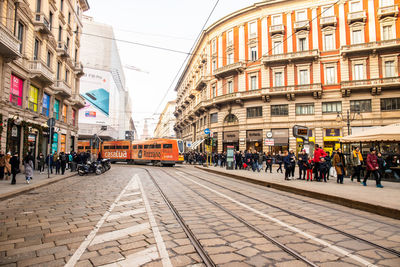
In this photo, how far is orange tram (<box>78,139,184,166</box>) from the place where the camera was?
2505 cm

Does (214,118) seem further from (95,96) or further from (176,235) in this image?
(176,235)

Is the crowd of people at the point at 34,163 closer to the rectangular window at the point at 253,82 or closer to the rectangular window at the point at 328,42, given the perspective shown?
the rectangular window at the point at 253,82

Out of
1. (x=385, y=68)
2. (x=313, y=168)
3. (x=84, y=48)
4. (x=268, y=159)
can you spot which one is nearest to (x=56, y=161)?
(x=268, y=159)

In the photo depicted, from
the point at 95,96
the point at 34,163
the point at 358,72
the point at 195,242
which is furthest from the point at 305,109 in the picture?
the point at 95,96

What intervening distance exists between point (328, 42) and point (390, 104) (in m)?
9.08

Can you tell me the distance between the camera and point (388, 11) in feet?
80.7

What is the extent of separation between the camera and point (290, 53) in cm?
2734

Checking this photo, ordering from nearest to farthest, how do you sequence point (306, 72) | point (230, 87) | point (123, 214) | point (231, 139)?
point (123, 214)
point (306, 72)
point (231, 139)
point (230, 87)

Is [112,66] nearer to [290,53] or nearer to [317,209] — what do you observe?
[290,53]

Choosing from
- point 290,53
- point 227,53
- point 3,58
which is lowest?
point 3,58

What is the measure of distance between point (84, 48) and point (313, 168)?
53.0 metres

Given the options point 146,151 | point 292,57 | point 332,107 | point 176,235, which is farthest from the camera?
point 146,151

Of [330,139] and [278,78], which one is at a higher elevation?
[278,78]

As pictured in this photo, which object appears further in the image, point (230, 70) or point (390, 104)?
point (230, 70)
